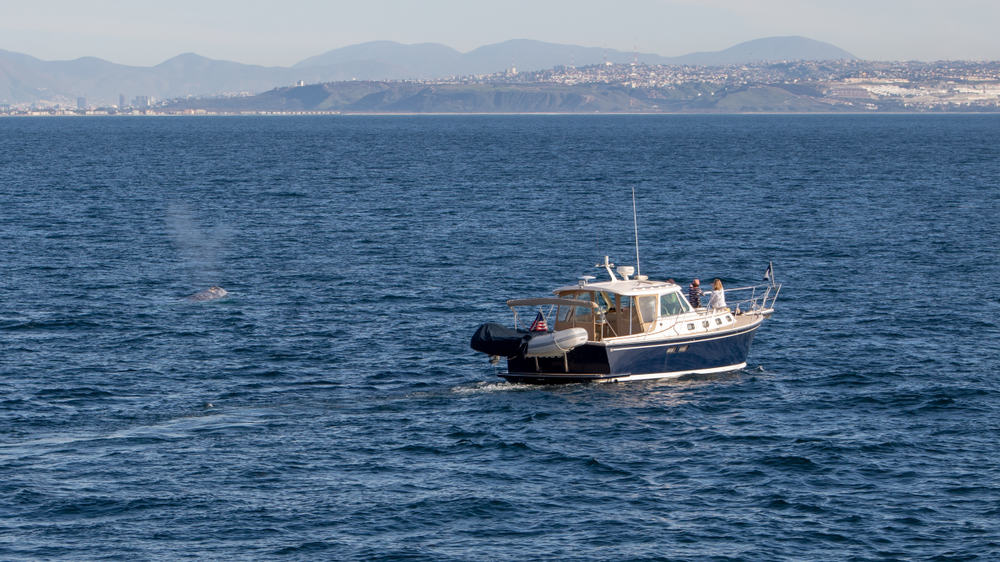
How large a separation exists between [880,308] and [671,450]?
26.2 metres

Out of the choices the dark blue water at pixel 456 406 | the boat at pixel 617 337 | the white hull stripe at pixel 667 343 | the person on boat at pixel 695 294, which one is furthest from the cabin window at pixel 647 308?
the person on boat at pixel 695 294

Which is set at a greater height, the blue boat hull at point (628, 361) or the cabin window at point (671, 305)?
the cabin window at point (671, 305)

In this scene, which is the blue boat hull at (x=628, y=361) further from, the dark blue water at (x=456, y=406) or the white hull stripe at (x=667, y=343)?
the dark blue water at (x=456, y=406)

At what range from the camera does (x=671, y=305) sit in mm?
44719

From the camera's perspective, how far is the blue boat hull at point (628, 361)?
42812 mm

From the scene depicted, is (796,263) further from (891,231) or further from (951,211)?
(951,211)

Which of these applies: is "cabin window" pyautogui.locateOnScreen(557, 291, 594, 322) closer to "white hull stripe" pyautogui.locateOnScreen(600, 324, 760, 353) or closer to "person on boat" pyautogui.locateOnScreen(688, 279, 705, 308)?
"white hull stripe" pyautogui.locateOnScreen(600, 324, 760, 353)

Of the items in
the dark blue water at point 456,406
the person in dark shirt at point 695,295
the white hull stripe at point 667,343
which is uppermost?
the person in dark shirt at point 695,295

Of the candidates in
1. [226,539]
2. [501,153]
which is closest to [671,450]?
[226,539]

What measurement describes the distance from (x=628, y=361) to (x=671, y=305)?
10.1 ft

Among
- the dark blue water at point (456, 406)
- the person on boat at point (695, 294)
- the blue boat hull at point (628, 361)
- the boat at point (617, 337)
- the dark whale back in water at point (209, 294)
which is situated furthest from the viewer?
the dark whale back in water at point (209, 294)

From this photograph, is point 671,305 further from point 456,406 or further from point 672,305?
point 456,406

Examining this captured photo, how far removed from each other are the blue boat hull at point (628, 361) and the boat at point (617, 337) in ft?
0.12

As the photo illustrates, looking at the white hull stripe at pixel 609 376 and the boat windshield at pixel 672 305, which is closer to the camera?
the white hull stripe at pixel 609 376
